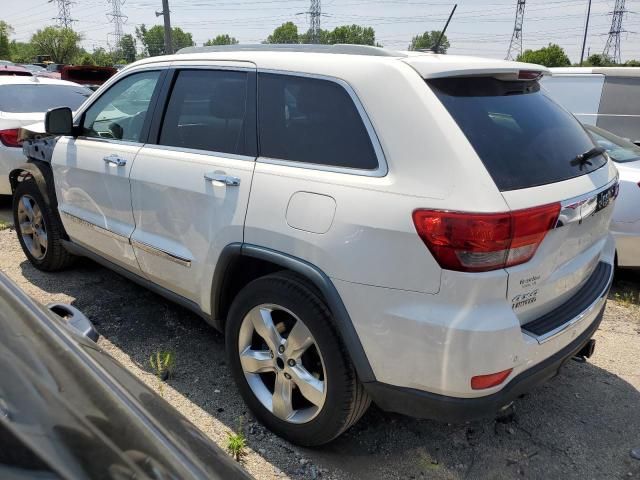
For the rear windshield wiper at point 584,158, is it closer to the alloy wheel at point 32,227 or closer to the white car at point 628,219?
the white car at point 628,219

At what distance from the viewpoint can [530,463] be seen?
265 centimetres

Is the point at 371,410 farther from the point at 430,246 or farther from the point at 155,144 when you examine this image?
the point at 155,144

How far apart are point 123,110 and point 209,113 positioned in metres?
0.96

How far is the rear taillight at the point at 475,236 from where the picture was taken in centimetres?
200

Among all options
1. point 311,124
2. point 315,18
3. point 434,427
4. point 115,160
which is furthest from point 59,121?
point 315,18

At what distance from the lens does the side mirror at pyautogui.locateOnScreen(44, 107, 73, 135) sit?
12.6 ft

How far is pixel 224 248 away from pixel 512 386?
1.45 metres

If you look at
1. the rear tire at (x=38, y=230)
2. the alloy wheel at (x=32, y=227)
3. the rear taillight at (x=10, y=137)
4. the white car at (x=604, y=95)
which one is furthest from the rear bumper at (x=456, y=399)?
the white car at (x=604, y=95)

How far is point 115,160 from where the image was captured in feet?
11.4

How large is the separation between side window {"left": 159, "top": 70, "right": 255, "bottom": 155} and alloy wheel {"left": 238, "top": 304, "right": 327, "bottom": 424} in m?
0.86

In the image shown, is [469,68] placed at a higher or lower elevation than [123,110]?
higher

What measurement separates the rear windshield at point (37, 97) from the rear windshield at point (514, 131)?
5448 millimetres

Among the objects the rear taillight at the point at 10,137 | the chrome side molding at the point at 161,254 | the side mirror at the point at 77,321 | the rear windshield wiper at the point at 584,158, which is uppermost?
the rear windshield wiper at the point at 584,158

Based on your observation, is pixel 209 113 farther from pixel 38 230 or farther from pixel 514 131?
pixel 38 230
